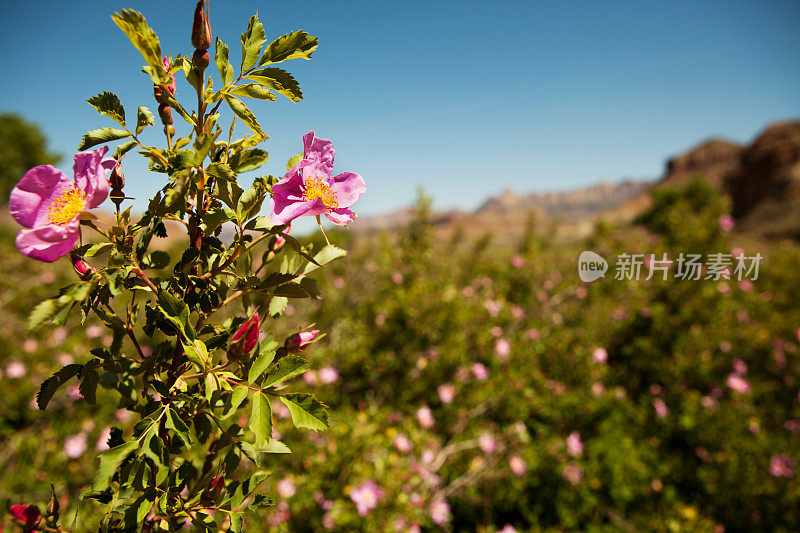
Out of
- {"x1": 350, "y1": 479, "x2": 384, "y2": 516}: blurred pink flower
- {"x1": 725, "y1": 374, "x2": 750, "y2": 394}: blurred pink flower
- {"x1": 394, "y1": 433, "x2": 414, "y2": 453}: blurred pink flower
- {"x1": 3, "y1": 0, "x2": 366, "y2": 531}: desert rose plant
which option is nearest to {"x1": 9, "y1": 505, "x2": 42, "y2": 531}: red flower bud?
{"x1": 3, "y1": 0, "x2": 366, "y2": 531}: desert rose plant

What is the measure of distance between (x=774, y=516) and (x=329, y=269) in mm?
5464

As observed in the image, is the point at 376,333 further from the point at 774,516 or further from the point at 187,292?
the point at 774,516

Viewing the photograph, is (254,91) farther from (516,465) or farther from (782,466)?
(782,466)

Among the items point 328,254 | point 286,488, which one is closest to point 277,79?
point 328,254

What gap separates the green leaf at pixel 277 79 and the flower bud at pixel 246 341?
1.21 ft

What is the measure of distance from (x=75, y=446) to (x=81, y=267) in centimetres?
316

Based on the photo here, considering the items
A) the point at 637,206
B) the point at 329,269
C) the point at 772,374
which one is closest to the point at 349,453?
the point at 329,269

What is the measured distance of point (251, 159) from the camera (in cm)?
60

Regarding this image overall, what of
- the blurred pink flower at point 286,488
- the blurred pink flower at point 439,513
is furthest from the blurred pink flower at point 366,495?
the blurred pink flower at point 439,513

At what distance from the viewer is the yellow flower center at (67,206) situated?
569 millimetres

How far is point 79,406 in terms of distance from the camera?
3344mm

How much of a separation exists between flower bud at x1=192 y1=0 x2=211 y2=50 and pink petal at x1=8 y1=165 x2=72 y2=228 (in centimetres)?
28

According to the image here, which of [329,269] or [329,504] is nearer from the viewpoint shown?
[329,504]

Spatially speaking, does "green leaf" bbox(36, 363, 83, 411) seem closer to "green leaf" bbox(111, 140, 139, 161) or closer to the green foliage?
"green leaf" bbox(111, 140, 139, 161)
